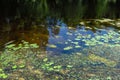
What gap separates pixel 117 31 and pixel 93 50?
5683mm

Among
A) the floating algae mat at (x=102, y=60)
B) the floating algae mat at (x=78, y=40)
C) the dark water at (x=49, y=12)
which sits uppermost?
the dark water at (x=49, y=12)

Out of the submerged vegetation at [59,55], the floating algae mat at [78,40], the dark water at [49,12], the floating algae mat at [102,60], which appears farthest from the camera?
the dark water at [49,12]

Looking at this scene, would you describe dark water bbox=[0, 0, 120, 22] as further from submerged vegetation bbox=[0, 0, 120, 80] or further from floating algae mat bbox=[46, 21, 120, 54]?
submerged vegetation bbox=[0, 0, 120, 80]

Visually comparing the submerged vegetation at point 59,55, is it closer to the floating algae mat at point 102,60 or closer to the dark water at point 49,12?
the floating algae mat at point 102,60

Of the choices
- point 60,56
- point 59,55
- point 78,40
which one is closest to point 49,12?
point 78,40

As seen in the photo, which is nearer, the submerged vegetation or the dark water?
the submerged vegetation

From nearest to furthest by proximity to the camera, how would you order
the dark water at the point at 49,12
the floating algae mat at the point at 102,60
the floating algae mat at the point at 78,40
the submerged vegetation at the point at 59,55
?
the submerged vegetation at the point at 59,55, the floating algae mat at the point at 102,60, the floating algae mat at the point at 78,40, the dark water at the point at 49,12

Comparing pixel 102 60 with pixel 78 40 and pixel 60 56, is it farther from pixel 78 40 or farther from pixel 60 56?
pixel 78 40

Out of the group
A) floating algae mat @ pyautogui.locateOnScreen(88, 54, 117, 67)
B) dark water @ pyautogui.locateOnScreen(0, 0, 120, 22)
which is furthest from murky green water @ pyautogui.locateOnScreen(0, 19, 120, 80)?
dark water @ pyautogui.locateOnScreen(0, 0, 120, 22)

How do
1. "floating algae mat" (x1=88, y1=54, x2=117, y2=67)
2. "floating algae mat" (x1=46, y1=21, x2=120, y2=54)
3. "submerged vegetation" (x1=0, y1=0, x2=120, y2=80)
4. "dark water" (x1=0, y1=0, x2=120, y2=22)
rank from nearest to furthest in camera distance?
"submerged vegetation" (x1=0, y1=0, x2=120, y2=80) → "floating algae mat" (x1=88, y1=54, x2=117, y2=67) → "floating algae mat" (x1=46, y1=21, x2=120, y2=54) → "dark water" (x1=0, y1=0, x2=120, y2=22)

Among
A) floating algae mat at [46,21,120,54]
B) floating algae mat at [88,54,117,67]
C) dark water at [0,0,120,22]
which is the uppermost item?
dark water at [0,0,120,22]

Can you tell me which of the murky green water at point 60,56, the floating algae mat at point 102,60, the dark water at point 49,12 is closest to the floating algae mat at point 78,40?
the murky green water at point 60,56

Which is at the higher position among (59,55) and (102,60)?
(59,55)

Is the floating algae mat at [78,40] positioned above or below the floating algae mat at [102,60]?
above
